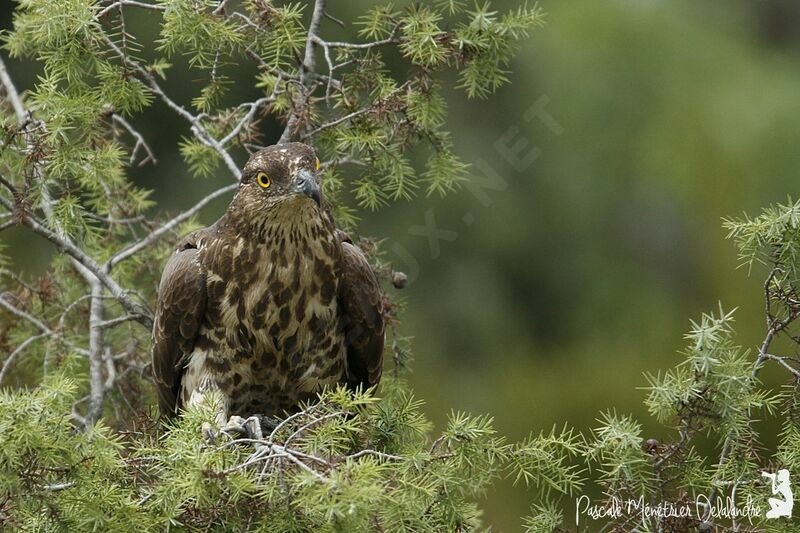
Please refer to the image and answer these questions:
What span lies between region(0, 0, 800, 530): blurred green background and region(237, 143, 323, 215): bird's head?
11.2ft

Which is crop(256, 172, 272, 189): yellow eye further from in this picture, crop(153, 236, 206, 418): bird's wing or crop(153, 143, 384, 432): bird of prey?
crop(153, 236, 206, 418): bird's wing

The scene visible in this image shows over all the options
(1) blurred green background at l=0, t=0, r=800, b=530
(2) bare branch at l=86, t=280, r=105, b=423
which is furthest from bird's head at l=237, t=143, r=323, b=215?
(1) blurred green background at l=0, t=0, r=800, b=530

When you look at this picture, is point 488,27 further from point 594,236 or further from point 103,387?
point 594,236

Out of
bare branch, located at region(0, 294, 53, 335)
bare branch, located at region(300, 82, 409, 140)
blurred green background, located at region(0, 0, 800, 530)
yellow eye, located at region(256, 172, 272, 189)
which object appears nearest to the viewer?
yellow eye, located at region(256, 172, 272, 189)

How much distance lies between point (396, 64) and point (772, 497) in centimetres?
377

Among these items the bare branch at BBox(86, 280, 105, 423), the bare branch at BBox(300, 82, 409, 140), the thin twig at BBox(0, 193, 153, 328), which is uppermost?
the bare branch at BBox(300, 82, 409, 140)

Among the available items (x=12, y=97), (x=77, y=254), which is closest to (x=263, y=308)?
(x=77, y=254)

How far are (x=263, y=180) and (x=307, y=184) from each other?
23 centimetres

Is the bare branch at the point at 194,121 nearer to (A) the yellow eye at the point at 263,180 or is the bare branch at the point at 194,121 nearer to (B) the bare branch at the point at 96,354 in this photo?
(A) the yellow eye at the point at 263,180

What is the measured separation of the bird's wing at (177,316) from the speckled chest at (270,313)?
40mm

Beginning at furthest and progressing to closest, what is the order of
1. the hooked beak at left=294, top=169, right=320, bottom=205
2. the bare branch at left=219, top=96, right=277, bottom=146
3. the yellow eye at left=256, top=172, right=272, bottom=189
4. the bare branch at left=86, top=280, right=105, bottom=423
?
the bare branch at left=86, top=280, right=105, bottom=423, the bare branch at left=219, top=96, right=277, bottom=146, the yellow eye at left=256, top=172, right=272, bottom=189, the hooked beak at left=294, top=169, right=320, bottom=205

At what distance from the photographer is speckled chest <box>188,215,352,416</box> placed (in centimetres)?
390

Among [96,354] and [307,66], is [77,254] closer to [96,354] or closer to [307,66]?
[96,354]

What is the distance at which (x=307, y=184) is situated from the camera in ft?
11.9
